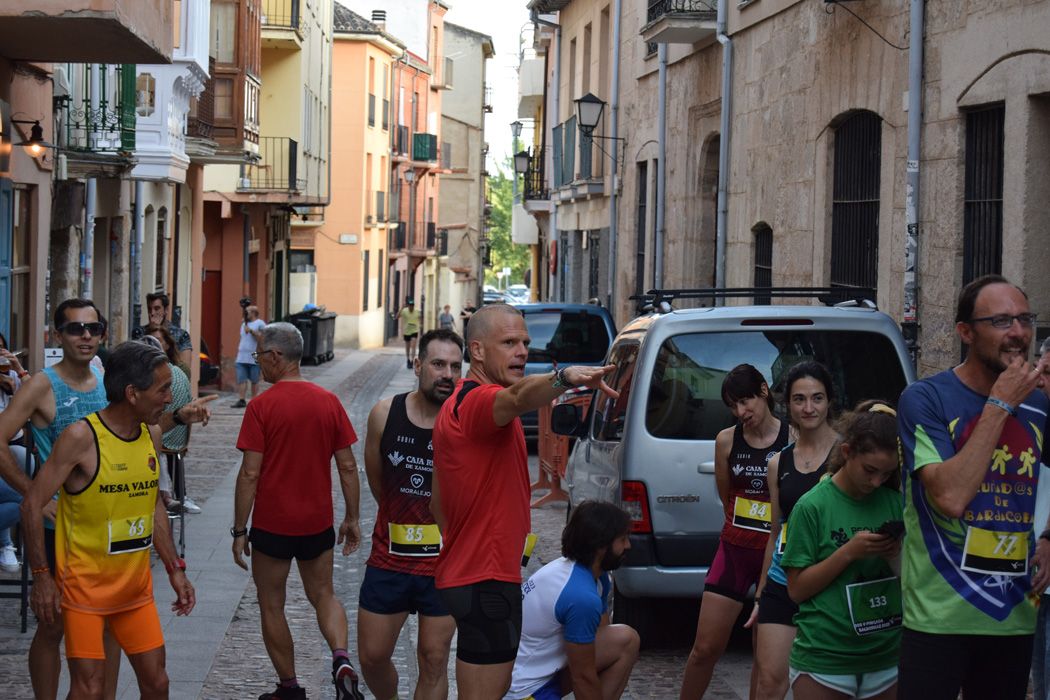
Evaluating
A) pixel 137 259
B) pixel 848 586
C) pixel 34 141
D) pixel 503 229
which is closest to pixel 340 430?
pixel 848 586

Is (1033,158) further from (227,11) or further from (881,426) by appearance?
(227,11)

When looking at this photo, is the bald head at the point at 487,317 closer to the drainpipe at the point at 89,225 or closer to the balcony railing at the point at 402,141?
the drainpipe at the point at 89,225

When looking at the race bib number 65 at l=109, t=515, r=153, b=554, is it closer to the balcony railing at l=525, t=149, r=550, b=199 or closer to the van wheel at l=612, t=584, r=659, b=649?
the van wheel at l=612, t=584, r=659, b=649

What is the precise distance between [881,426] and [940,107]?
764 cm

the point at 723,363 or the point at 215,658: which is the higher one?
the point at 723,363

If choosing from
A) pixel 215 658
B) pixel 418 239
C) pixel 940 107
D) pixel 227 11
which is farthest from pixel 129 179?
pixel 418 239

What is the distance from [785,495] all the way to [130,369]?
2.53 m

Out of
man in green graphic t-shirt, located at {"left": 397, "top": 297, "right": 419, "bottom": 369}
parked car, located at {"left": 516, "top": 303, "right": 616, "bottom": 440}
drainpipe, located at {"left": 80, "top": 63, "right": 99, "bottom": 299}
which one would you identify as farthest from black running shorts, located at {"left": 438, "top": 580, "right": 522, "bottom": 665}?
man in green graphic t-shirt, located at {"left": 397, "top": 297, "right": 419, "bottom": 369}

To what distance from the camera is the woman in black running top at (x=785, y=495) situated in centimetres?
593

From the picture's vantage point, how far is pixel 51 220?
1670cm

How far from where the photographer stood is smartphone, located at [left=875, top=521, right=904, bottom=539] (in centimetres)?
502

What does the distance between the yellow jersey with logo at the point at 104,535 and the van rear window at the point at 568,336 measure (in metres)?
13.1

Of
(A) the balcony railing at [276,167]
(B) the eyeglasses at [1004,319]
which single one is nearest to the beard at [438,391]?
(B) the eyeglasses at [1004,319]

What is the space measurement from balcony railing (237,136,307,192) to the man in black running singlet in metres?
24.6
